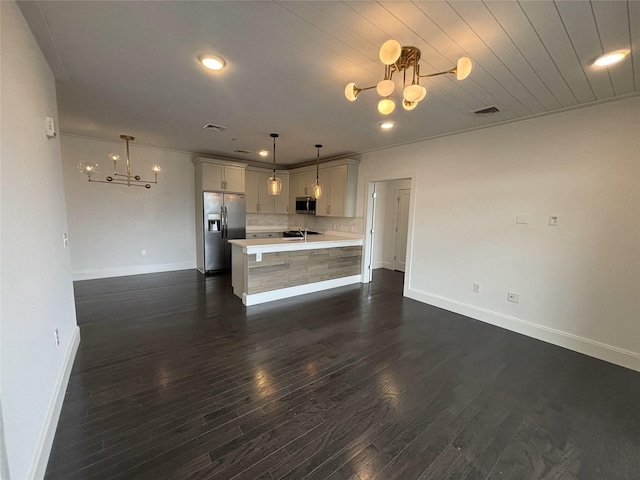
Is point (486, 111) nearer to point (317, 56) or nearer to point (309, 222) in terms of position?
point (317, 56)

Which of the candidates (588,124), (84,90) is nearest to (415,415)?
(588,124)

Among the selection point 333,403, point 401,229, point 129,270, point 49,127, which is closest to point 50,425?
point 333,403

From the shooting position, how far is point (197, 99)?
2.82 metres

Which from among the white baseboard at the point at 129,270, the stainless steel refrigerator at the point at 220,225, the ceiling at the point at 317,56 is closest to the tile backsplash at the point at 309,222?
the stainless steel refrigerator at the point at 220,225

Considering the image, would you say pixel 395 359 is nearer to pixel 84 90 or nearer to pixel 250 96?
pixel 250 96

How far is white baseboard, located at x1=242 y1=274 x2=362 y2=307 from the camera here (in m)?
4.00

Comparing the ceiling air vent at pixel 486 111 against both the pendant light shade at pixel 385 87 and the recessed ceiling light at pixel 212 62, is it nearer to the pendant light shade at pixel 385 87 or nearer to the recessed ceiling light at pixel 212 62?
the pendant light shade at pixel 385 87

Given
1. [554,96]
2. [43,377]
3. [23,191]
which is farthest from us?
[554,96]

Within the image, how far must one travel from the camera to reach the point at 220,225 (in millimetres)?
5801

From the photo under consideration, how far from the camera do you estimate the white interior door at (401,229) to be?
21.7 ft

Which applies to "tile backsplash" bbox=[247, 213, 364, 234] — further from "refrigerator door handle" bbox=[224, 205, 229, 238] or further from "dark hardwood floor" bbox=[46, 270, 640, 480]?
"dark hardwood floor" bbox=[46, 270, 640, 480]

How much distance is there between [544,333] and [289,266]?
Result: 3459mm

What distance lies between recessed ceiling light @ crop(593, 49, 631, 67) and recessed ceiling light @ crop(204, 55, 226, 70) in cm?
284

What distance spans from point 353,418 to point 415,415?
46 centimetres
